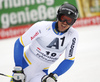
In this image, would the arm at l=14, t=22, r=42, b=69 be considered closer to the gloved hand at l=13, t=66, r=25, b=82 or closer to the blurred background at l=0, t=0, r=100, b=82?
the gloved hand at l=13, t=66, r=25, b=82

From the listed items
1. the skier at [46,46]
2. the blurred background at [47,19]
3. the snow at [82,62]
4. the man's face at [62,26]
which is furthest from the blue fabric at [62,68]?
the blurred background at [47,19]

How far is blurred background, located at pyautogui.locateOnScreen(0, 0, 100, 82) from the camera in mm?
5098

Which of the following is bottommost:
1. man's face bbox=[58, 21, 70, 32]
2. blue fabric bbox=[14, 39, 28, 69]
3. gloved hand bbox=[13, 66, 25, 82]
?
gloved hand bbox=[13, 66, 25, 82]

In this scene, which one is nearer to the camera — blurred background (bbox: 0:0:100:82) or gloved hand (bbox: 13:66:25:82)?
gloved hand (bbox: 13:66:25:82)

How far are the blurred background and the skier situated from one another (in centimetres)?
181

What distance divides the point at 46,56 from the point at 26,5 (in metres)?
6.82

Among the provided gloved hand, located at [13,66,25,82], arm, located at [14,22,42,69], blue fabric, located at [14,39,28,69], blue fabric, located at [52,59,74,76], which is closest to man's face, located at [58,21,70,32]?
arm, located at [14,22,42,69]

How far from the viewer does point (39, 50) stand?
2719mm

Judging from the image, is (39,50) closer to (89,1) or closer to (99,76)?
(99,76)

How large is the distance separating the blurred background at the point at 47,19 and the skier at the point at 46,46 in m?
1.81

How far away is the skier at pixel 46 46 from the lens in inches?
97.3

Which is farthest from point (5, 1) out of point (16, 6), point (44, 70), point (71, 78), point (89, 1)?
point (44, 70)

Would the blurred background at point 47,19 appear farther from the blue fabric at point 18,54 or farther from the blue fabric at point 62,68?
the blue fabric at point 18,54

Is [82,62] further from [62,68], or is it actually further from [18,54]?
[18,54]
